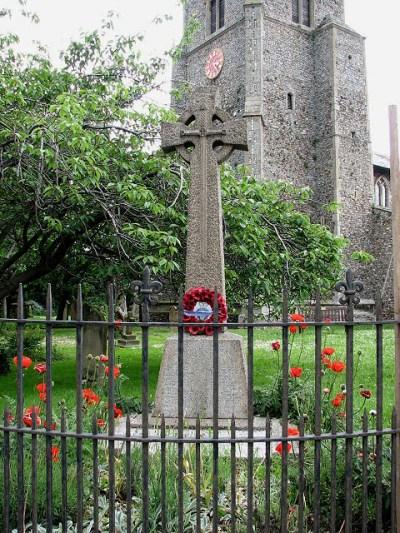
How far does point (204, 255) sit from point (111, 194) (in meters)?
2.32

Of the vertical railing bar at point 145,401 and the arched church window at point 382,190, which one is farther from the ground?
the arched church window at point 382,190

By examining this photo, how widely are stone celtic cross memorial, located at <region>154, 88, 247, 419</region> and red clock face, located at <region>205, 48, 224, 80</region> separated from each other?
25708 millimetres

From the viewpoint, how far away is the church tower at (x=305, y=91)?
1113 inches

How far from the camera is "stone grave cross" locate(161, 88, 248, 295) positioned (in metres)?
5.34

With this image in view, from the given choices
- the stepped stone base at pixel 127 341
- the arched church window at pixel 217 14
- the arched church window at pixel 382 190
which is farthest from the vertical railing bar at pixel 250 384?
the arched church window at pixel 382 190

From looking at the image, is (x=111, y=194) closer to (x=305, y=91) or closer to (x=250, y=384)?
(x=250, y=384)

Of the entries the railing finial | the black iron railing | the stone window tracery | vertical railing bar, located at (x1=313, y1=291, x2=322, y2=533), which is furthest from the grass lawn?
the stone window tracery

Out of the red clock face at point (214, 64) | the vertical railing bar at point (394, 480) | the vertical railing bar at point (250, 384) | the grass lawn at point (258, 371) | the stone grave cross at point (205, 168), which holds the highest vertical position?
the red clock face at point (214, 64)

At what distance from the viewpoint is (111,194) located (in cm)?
708

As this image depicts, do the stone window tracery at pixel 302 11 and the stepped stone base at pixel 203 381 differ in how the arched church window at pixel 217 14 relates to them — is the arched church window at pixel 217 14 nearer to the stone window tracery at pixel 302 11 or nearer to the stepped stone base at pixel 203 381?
the stone window tracery at pixel 302 11

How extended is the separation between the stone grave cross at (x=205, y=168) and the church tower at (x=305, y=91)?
73.4 feet

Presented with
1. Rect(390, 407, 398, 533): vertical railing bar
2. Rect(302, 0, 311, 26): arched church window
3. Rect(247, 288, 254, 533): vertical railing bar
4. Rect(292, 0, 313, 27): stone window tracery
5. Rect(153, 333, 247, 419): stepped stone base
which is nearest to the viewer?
Rect(247, 288, 254, 533): vertical railing bar

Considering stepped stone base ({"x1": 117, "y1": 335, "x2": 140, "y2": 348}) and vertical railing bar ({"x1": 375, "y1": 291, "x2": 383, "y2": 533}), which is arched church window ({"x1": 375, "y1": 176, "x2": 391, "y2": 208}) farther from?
vertical railing bar ({"x1": 375, "y1": 291, "x2": 383, "y2": 533})

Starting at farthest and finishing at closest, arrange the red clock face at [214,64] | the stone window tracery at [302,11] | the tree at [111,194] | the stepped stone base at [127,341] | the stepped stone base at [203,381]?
the stone window tracery at [302,11]
the red clock face at [214,64]
the stepped stone base at [127,341]
the tree at [111,194]
the stepped stone base at [203,381]
